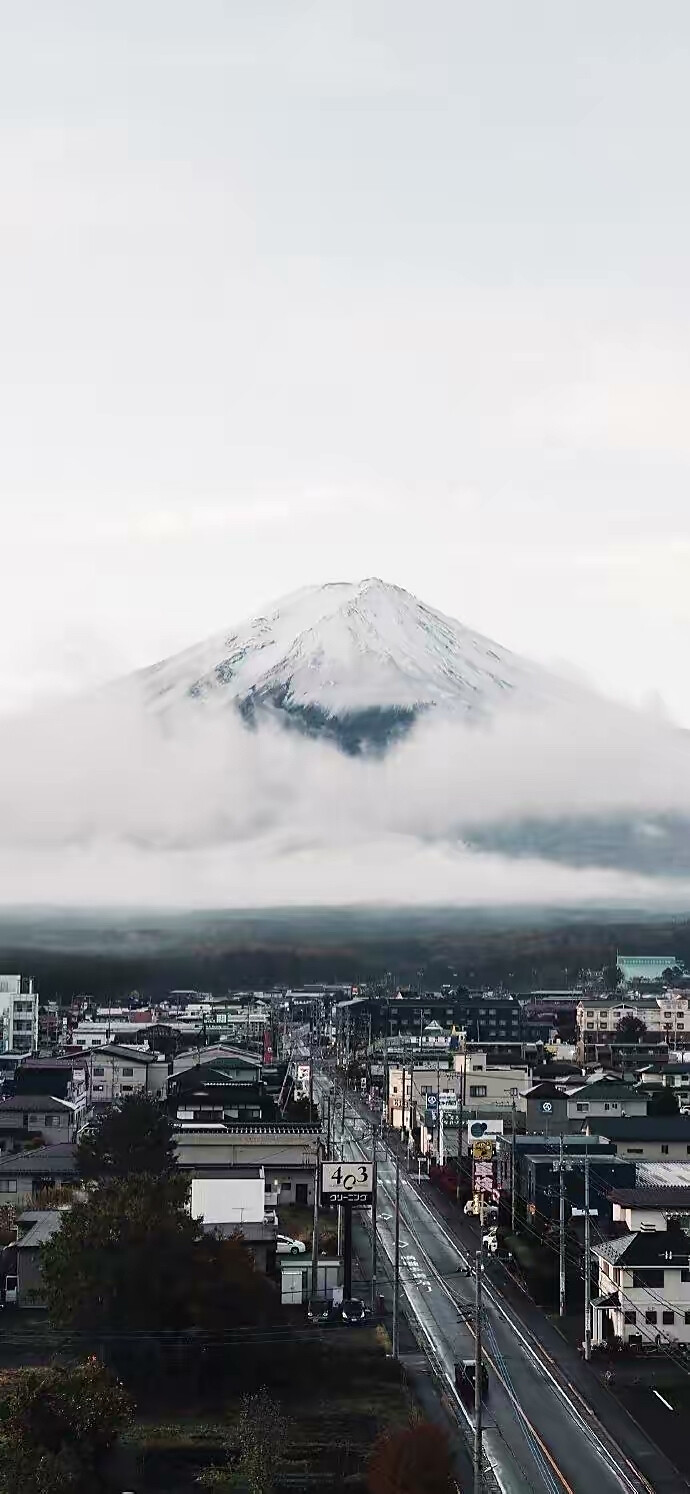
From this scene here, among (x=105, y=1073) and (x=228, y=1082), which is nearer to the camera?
(x=228, y=1082)

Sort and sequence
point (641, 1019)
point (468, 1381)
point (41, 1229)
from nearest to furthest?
point (468, 1381)
point (41, 1229)
point (641, 1019)

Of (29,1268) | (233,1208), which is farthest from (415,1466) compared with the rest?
(233,1208)

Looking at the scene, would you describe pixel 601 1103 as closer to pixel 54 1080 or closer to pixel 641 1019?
pixel 54 1080

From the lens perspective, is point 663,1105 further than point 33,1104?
Yes

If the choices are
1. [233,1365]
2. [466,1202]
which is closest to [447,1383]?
[233,1365]

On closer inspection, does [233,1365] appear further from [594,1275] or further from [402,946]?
[402,946]

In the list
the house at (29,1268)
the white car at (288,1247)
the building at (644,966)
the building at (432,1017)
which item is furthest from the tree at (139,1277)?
the building at (644,966)

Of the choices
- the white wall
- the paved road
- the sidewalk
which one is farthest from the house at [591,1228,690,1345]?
the white wall

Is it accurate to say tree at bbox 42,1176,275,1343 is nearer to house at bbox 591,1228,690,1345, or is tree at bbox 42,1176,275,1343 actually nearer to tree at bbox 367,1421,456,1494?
house at bbox 591,1228,690,1345
